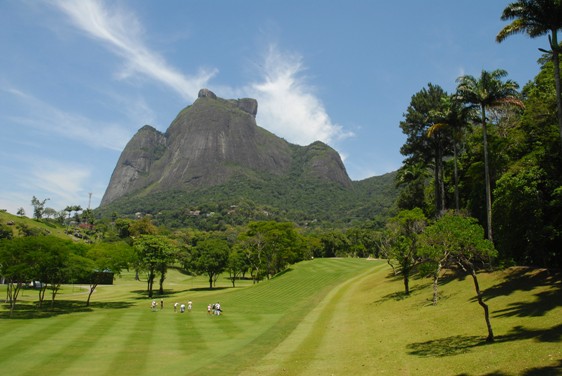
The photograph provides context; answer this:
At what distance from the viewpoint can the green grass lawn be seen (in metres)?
19.1

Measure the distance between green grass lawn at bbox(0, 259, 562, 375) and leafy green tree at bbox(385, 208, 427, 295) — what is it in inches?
107

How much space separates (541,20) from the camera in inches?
1085

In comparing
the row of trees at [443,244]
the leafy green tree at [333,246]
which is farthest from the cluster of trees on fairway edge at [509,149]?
the leafy green tree at [333,246]

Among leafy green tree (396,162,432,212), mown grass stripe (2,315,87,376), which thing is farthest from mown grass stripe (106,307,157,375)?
leafy green tree (396,162,432,212)

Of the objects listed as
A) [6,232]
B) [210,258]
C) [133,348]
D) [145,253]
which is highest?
[6,232]

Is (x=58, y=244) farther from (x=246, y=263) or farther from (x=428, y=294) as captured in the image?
(x=246, y=263)

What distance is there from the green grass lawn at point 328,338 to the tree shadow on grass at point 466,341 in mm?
60

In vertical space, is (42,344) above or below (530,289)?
below

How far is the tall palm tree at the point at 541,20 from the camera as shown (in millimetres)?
26781

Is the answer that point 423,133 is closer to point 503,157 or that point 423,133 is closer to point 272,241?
point 503,157

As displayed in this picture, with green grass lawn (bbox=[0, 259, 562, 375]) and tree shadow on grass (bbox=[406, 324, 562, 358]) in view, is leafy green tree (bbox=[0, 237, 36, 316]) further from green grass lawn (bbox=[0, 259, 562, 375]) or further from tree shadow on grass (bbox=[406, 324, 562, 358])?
tree shadow on grass (bbox=[406, 324, 562, 358])

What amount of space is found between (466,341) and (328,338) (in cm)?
991

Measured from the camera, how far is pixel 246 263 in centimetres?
9812

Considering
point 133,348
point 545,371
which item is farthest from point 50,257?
point 545,371
